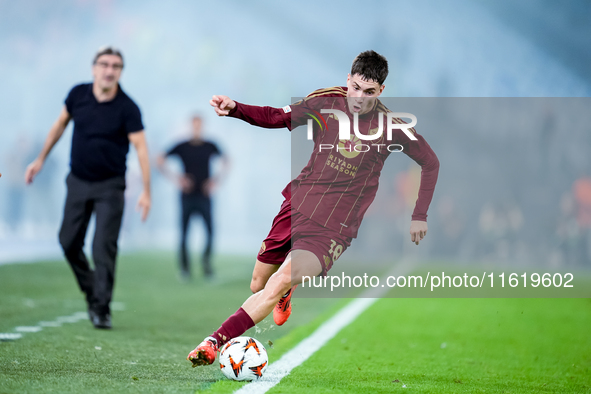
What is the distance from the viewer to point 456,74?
1725 cm

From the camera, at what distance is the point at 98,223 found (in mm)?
5555

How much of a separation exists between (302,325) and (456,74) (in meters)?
12.4

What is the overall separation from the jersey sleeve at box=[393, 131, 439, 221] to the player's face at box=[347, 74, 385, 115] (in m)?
0.28

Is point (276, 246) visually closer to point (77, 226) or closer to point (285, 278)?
point (285, 278)

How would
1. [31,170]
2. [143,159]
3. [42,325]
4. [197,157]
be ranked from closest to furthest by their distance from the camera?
1. [42,325]
2. [143,159]
3. [31,170]
4. [197,157]

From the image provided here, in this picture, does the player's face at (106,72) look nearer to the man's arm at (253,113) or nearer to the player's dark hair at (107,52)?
the player's dark hair at (107,52)

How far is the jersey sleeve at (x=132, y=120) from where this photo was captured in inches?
222

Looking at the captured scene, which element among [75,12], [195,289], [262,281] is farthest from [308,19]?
[262,281]

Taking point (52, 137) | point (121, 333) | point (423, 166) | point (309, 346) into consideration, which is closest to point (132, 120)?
point (52, 137)

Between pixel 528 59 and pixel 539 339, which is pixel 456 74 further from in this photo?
pixel 539 339

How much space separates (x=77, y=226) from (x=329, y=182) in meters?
2.55

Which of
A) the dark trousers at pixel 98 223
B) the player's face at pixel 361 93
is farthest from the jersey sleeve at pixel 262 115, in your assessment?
the dark trousers at pixel 98 223

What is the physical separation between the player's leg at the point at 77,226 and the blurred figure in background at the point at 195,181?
15.6 feet

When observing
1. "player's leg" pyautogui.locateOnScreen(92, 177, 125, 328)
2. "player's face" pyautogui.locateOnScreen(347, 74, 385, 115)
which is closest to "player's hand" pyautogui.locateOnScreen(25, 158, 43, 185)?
"player's leg" pyautogui.locateOnScreen(92, 177, 125, 328)
